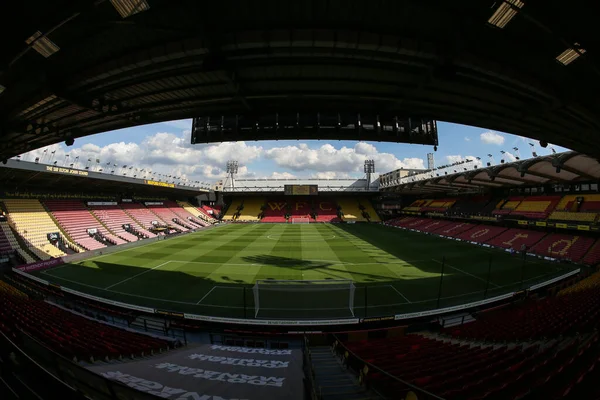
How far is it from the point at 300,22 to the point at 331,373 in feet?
27.6

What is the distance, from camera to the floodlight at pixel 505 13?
3.75 meters

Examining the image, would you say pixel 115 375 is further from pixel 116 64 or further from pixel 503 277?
pixel 503 277

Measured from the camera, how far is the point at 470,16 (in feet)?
13.8

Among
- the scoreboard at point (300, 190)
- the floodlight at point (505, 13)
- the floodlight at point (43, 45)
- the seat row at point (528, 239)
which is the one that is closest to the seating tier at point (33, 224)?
the floodlight at point (43, 45)

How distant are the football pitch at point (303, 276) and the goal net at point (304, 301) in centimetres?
6

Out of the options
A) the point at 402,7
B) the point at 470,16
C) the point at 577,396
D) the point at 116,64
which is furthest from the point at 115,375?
the point at 470,16

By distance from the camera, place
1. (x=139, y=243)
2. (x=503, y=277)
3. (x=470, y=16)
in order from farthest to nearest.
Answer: (x=139, y=243)
(x=503, y=277)
(x=470, y=16)

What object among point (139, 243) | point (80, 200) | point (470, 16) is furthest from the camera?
point (80, 200)

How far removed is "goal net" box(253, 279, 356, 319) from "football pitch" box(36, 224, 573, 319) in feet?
0.20

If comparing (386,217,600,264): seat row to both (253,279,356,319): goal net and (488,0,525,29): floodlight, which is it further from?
(488,0,525,29): floodlight

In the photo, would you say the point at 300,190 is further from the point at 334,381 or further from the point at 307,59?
the point at 334,381

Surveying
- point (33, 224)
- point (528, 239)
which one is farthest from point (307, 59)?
point (33, 224)

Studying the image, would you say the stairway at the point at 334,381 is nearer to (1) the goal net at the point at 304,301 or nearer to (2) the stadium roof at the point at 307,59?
(1) the goal net at the point at 304,301

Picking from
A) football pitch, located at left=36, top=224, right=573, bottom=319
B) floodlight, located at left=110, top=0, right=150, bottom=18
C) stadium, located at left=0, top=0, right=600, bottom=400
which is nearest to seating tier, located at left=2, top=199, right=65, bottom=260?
football pitch, located at left=36, top=224, right=573, bottom=319
